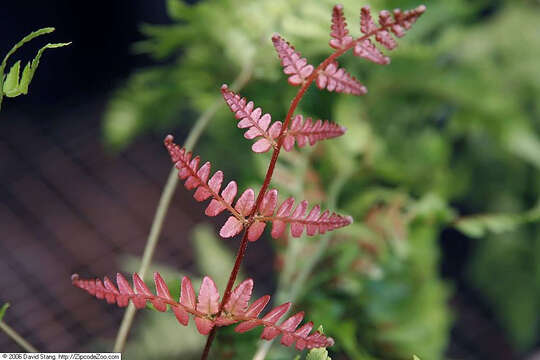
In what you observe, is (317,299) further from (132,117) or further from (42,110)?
(42,110)

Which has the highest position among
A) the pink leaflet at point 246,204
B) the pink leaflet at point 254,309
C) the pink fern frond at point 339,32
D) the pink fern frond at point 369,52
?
the pink fern frond at point 339,32

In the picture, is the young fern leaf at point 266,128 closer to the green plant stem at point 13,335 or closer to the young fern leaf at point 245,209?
the young fern leaf at point 245,209

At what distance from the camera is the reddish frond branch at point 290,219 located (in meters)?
0.20

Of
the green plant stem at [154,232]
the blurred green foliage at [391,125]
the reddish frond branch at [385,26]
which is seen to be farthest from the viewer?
the blurred green foliage at [391,125]

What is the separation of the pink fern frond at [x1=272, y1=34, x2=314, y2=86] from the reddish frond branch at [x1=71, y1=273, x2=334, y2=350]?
0.24ft

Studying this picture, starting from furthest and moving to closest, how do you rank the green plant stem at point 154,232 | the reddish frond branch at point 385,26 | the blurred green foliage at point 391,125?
1. the blurred green foliage at point 391,125
2. the green plant stem at point 154,232
3. the reddish frond branch at point 385,26

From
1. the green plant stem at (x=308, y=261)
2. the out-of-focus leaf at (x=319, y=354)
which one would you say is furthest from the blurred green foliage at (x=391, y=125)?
the out-of-focus leaf at (x=319, y=354)

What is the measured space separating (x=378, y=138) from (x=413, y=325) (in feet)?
0.55

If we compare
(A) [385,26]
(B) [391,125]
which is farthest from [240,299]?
(B) [391,125]

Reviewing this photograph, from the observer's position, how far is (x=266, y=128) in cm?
19

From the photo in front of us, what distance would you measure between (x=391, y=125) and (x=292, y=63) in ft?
1.21

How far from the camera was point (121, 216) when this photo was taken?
105 cm

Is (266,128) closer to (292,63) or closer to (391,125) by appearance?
(292,63)

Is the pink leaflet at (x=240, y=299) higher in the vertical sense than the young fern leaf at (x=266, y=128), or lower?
lower
